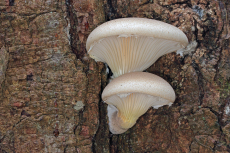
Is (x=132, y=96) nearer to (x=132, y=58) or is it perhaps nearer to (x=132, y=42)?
(x=132, y=58)

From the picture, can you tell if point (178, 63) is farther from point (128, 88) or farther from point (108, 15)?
point (108, 15)

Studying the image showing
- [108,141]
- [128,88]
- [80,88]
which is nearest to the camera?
[128,88]

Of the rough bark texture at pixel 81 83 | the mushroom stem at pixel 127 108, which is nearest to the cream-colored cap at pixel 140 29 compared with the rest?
the rough bark texture at pixel 81 83

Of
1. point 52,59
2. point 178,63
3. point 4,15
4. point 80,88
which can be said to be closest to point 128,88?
point 80,88

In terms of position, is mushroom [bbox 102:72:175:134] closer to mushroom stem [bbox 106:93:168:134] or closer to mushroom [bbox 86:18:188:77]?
mushroom stem [bbox 106:93:168:134]

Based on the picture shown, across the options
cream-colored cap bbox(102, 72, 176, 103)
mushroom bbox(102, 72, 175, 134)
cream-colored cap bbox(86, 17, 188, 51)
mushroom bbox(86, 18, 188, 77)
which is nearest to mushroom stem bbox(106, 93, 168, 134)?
mushroom bbox(102, 72, 175, 134)

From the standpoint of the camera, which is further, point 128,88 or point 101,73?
point 101,73
